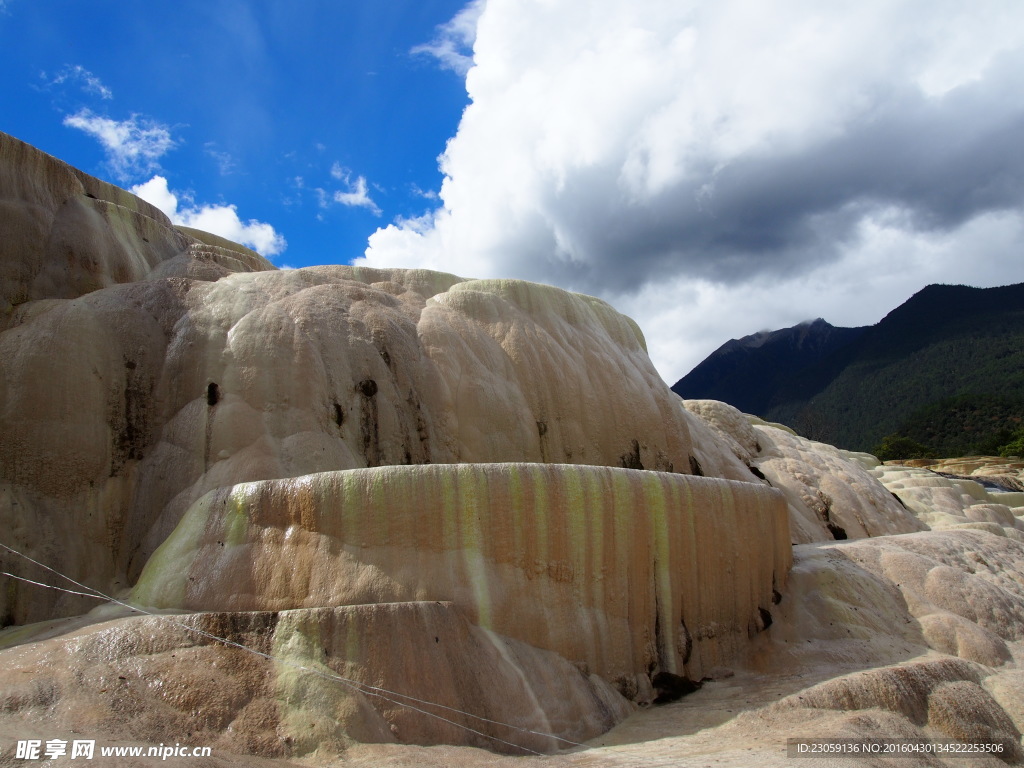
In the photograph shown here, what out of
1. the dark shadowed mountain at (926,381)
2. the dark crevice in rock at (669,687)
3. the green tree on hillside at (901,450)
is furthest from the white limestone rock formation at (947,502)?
the dark shadowed mountain at (926,381)

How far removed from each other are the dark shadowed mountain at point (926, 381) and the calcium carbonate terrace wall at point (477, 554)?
47685mm

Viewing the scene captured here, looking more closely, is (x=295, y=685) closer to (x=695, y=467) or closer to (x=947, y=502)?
(x=695, y=467)

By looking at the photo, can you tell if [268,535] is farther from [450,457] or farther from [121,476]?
[450,457]

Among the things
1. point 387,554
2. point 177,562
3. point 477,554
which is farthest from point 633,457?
point 177,562

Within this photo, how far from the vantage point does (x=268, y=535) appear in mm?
7895

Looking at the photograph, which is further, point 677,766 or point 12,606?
point 12,606

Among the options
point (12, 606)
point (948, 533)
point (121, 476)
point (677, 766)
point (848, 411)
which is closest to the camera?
point (677, 766)

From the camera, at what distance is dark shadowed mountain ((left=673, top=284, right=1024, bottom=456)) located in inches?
2098

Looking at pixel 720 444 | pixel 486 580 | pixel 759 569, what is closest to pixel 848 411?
pixel 720 444

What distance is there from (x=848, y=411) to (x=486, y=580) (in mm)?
61964

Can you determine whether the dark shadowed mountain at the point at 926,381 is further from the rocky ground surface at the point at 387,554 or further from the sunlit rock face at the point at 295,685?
the sunlit rock face at the point at 295,685

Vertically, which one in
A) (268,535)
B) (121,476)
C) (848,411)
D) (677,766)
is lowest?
(677,766)

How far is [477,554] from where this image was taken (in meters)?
7.96

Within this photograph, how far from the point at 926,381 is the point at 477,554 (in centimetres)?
6012
